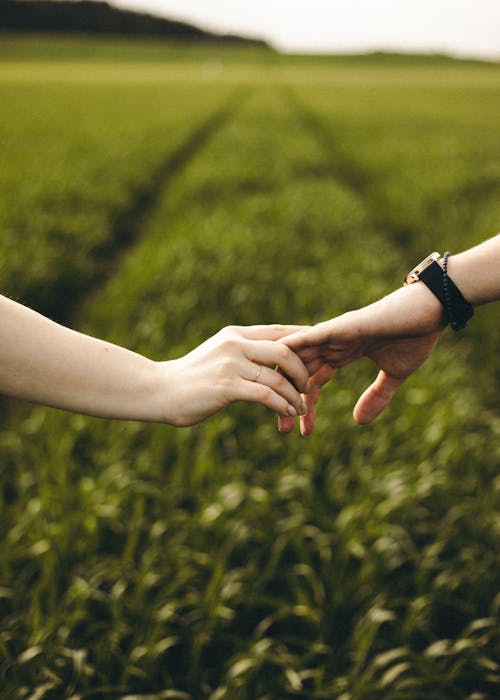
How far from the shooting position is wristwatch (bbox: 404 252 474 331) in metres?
1.85

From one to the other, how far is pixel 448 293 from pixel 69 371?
1.16m

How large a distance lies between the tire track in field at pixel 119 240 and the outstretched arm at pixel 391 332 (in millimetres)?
4161

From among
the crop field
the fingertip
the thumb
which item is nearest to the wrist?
the thumb

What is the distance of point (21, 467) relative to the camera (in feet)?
11.0

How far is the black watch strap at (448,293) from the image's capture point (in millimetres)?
1845

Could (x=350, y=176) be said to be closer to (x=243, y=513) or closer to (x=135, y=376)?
(x=243, y=513)

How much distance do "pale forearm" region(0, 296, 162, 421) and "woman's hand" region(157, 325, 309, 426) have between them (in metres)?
0.05

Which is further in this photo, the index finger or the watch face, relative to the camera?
the watch face

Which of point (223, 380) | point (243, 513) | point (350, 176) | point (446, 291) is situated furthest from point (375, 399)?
point (350, 176)

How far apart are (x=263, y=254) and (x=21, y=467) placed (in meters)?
4.33

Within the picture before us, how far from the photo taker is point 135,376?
1667mm

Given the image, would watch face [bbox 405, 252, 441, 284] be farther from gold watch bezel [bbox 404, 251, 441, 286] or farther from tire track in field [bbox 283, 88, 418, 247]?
tire track in field [bbox 283, 88, 418, 247]

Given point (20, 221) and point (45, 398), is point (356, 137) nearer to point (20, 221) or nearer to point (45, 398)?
point (20, 221)

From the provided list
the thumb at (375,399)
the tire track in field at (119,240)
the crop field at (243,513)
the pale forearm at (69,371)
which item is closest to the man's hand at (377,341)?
the thumb at (375,399)
